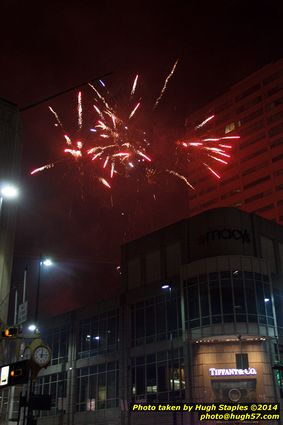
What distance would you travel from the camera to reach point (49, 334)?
71.9 metres

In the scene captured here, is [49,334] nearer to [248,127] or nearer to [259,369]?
[259,369]

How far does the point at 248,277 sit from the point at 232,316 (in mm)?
4487

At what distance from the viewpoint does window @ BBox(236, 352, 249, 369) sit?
156 ft

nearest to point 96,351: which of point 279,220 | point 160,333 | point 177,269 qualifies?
point 160,333

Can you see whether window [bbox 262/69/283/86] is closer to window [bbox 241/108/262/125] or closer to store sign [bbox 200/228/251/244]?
window [bbox 241/108/262/125]

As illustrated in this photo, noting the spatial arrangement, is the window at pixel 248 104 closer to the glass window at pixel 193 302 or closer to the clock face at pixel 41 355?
the glass window at pixel 193 302

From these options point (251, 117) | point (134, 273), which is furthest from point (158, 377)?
point (251, 117)

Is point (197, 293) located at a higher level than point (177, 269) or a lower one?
lower

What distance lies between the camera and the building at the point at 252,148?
445 feet

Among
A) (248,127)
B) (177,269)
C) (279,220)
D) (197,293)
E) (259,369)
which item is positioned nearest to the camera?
(259,369)

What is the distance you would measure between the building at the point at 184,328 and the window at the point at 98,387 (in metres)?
0.11

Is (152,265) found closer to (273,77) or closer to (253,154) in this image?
(253,154)

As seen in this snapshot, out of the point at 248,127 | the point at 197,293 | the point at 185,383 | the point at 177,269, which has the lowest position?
the point at 185,383

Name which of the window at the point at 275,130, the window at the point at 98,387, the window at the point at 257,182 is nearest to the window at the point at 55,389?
the window at the point at 98,387
